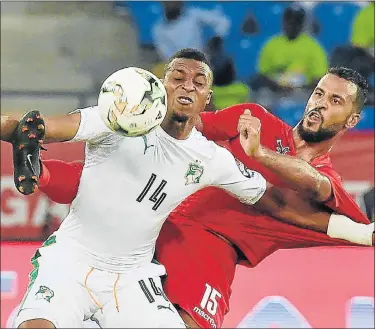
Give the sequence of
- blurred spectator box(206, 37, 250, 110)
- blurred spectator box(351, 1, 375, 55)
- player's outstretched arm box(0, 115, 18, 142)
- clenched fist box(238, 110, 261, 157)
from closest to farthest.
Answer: player's outstretched arm box(0, 115, 18, 142), clenched fist box(238, 110, 261, 157), blurred spectator box(206, 37, 250, 110), blurred spectator box(351, 1, 375, 55)

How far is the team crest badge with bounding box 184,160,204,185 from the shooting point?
3.31 metres

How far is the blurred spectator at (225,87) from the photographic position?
5.78 m

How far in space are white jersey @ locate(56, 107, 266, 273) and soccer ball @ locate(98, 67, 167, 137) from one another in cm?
13

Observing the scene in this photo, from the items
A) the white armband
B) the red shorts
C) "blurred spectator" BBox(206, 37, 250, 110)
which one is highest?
"blurred spectator" BBox(206, 37, 250, 110)

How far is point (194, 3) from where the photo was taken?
6.73 meters

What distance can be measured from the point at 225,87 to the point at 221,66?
0.18 meters

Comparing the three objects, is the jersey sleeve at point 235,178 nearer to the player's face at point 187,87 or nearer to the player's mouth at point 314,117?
the player's face at point 187,87

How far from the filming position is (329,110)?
3613 mm

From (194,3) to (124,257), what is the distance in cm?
374

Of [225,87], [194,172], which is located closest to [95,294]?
[194,172]

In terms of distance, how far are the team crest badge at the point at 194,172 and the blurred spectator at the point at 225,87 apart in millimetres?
2263

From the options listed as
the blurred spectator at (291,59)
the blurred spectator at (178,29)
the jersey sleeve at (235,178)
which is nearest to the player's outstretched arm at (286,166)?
the jersey sleeve at (235,178)

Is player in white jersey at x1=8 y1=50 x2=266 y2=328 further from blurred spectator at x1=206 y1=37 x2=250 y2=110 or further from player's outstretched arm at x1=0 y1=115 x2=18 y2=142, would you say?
blurred spectator at x1=206 y1=37 x2=250 y2=110

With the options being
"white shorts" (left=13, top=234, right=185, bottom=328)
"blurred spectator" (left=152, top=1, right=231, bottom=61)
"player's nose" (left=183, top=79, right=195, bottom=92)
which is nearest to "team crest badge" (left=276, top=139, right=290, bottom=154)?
"player's nose" (left=183, top=79, right=195, bottom=92)
